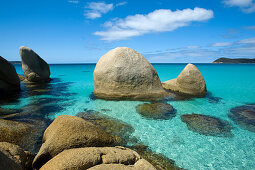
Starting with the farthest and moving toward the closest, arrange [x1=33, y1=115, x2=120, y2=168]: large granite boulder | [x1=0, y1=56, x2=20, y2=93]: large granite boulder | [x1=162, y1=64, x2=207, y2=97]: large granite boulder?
[x1=162, y1=64, x2=207, y2=97]: large granite boulder, [x1=0, y1=56, x2=20, y2=93]: large granite boulder, [x1=33, y1=115, x2=120, y2=168]: large granite boulder

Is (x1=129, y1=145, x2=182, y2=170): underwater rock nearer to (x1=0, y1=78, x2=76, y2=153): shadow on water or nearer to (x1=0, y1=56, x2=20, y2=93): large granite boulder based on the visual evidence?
(x1=0, y1=78, x2=76, y2=153): shadow on water

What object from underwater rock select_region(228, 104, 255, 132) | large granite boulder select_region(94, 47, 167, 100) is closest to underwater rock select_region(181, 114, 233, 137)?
underwater rock select_region(228, 104, 255, 132)

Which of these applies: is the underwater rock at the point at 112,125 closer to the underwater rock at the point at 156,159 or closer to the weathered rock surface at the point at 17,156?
the underwater rock at the point at 156,159

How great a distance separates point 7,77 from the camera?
38.4ft

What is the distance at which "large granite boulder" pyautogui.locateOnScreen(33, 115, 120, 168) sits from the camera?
3.52m

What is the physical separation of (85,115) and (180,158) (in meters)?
4.64

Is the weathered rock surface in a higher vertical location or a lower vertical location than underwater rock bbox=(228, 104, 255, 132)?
higher

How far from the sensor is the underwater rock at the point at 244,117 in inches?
249

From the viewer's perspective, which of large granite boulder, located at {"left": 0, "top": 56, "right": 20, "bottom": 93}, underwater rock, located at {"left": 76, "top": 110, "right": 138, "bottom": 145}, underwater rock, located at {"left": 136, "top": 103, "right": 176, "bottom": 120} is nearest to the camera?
underwater rock, located at {"left": 76, "top": 110, "right": 138, "bottom": 145}

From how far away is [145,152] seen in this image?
177 inches

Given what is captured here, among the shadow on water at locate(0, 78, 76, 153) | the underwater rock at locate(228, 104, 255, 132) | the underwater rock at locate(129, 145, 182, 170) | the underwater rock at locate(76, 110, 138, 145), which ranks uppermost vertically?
the shadow on water at locate(0, 78, 76, 153)

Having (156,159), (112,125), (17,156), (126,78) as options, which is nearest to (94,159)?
(17,156)

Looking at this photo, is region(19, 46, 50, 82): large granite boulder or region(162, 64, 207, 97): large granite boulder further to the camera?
region(19, 46, 50, 82): large granite boulder

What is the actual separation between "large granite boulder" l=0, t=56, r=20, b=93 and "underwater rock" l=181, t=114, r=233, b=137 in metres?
12.9
